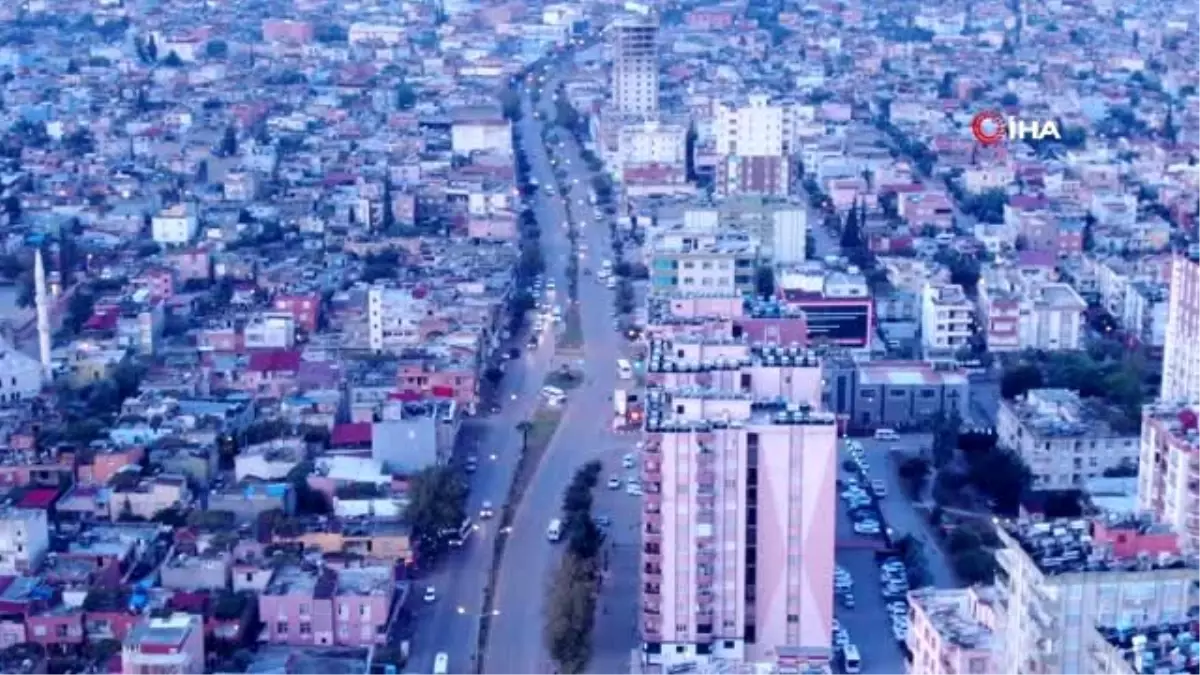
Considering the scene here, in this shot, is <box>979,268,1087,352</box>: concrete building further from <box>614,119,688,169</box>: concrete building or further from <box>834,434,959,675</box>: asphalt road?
<box>614,119,688,169</box>: concrete building

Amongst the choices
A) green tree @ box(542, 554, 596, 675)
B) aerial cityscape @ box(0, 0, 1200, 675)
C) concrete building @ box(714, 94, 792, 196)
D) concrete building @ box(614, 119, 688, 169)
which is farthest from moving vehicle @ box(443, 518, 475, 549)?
concrete building @ box(614, 119, 688, 169)

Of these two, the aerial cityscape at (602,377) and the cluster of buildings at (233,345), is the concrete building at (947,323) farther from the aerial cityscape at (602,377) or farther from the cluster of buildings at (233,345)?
the cluster of buildings at (233,345)

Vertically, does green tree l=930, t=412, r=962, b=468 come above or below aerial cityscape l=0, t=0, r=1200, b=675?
below

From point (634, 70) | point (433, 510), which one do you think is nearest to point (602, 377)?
point (433, 510)

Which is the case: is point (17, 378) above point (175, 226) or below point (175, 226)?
below

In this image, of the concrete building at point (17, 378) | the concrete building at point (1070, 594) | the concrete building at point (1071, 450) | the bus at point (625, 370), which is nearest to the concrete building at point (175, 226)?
the concrete building at point (17, 378)

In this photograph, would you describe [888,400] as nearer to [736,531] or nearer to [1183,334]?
[1183,334]
